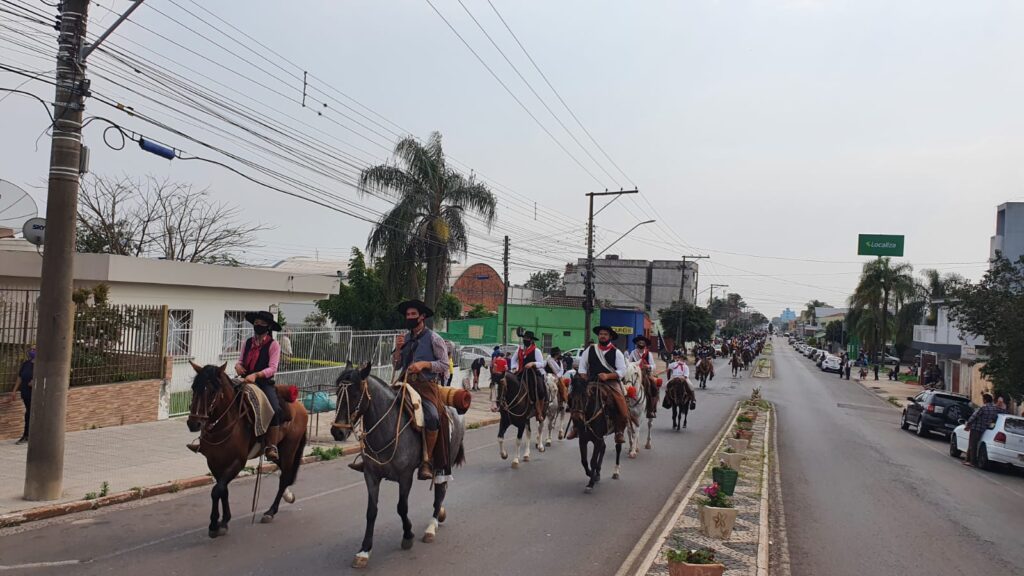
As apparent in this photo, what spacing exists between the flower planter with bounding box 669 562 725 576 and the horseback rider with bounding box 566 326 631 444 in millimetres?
5122

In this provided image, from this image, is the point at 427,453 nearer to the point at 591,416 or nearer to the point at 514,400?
the point at 591,416

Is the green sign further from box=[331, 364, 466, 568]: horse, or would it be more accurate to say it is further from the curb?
box=[331, 364, 466, 568]: horse

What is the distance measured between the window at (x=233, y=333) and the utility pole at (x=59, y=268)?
1145cm

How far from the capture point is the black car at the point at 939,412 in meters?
24.5

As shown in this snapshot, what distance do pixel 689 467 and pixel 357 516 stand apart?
284 inches

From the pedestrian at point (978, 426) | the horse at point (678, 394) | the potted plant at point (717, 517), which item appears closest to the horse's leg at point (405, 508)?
the potted plant at point (717, 517)

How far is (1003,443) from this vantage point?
17516 millimetres

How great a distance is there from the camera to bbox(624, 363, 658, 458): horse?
50.3 feet

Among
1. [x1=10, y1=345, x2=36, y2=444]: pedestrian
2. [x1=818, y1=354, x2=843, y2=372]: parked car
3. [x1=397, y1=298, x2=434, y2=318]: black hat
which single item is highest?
[x1=397, y1=298, x2=434, y2=318]: black hat

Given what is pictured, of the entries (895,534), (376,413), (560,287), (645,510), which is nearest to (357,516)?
(376,413)

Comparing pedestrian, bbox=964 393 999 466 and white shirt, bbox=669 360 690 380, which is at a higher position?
white shirt, bbox=669 360 690 380

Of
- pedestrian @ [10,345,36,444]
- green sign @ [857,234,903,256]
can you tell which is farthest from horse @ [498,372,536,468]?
green sign @ [857,234,903,256]

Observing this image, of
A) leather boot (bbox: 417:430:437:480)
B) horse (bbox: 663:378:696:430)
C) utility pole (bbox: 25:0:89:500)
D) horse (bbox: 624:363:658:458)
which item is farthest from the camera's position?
horse (bbox: 663:378:696:430)

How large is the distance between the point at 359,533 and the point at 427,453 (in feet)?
4.65
